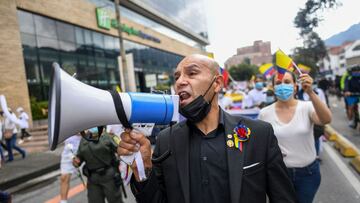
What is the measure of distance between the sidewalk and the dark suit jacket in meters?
6.72

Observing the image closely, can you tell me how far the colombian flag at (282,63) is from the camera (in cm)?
308

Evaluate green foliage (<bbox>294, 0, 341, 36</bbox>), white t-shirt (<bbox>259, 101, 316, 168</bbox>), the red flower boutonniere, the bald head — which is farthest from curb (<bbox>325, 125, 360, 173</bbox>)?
the bald head

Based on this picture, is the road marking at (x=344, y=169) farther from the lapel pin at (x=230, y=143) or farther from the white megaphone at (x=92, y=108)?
the white megaphone at (x=92, y=108)

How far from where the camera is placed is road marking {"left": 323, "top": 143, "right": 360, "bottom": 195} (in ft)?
15.7

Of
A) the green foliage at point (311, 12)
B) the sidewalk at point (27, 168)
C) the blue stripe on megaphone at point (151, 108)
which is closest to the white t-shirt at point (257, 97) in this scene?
the green foliage at point (311, 12)

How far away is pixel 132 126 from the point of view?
4.94ft

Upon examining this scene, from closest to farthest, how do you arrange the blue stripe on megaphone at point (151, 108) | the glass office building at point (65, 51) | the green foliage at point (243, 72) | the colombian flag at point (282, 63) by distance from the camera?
the blue stripe on megaphone at point (151, 108)
the colombian flag at point (282, 63)
the glass office building at point (65, 51)
the green foliage at point (243, 72)

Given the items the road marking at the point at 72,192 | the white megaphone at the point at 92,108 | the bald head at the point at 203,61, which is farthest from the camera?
the road marking at the point at 72,192

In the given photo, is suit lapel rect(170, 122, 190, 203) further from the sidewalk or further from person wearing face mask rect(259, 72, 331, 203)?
the sidewalk

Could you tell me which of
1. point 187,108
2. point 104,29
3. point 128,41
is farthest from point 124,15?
point 187,108

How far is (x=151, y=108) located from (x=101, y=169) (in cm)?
270

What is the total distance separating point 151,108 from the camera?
4.99 feet

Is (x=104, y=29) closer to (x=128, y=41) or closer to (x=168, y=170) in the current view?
(x=128, y=41)

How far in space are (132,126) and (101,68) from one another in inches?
905
